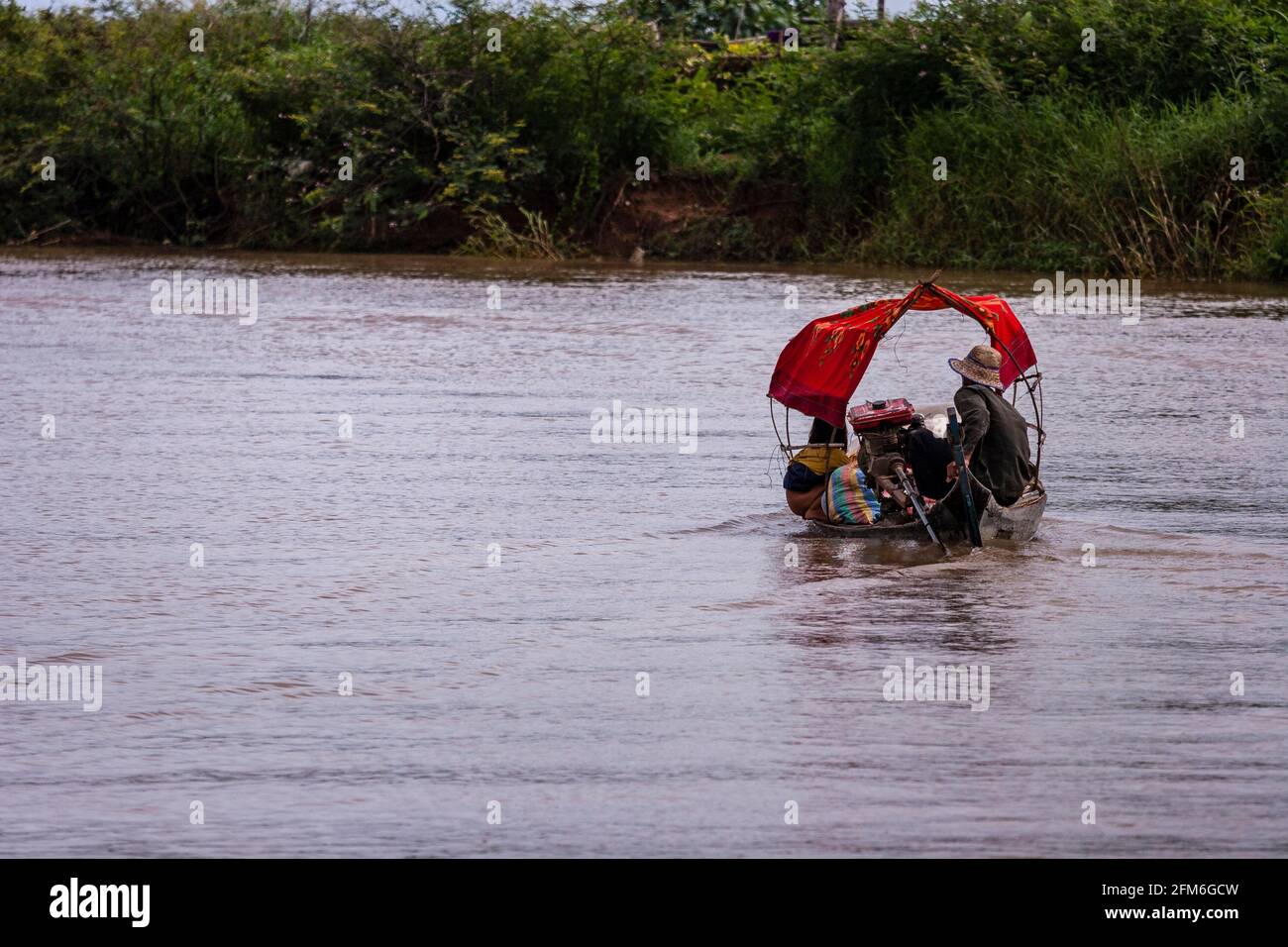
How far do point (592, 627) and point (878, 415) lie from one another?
9.54ft

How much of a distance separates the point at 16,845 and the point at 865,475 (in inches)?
Answer: 268

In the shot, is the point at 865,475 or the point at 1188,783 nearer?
the point at 1188,783

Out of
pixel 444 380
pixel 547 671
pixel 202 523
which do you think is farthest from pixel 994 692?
pixel 444 380

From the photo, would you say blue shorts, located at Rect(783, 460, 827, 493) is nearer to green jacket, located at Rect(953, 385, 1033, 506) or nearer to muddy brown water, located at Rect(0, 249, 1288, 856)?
muddy brown water, located at Rect(0, 249, 1288, 856)

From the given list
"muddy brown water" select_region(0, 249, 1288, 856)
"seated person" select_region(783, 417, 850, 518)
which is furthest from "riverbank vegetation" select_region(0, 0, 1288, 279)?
"seated person" select_region(783, 417, 850, 518)

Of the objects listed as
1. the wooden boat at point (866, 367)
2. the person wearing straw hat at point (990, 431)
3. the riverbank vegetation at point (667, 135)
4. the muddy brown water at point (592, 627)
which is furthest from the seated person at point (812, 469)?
the riverbank vegetation at point (667, 135)

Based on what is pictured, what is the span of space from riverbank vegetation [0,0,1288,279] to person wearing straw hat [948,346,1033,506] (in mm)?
19856

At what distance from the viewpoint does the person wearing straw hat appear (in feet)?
38.9

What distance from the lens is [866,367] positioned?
12.6 metres

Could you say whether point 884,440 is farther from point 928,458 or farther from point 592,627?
point 592,627
